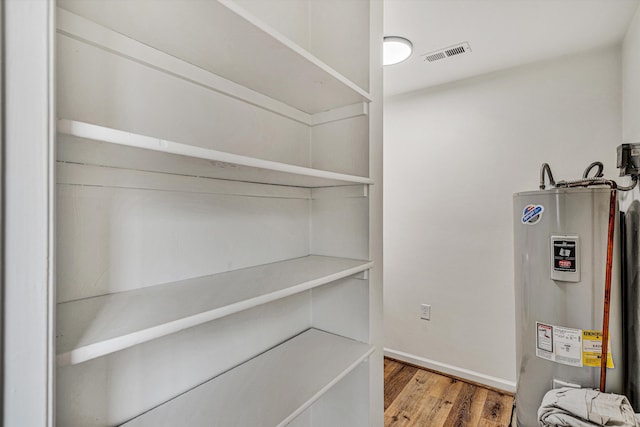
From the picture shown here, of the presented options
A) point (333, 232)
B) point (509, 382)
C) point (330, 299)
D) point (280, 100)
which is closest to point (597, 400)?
point (509, 382)

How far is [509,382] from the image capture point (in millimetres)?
2217

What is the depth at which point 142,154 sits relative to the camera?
61cm

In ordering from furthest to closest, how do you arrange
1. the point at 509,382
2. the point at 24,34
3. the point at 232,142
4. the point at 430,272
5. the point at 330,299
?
the point at 430,272
the point at 509,382
the point at 330,299
the point at 232,142
the point at 24,34

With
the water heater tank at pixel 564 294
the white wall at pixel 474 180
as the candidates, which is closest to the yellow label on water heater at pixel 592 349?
the water heater tank at pixel 564 294

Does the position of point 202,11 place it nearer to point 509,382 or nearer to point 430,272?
point 430,272

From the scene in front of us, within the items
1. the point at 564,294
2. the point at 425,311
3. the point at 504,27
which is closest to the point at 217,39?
the point at 504,27

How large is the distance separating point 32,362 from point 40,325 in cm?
5

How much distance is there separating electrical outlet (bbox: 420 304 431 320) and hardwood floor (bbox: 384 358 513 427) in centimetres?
44

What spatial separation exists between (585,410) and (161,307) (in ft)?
5.56

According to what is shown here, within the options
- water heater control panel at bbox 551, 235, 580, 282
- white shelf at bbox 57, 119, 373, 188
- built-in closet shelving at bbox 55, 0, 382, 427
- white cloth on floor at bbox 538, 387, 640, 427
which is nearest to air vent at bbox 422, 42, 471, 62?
built-in closet shelving at bbox 55, 0, 382, 427

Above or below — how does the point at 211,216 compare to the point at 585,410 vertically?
above

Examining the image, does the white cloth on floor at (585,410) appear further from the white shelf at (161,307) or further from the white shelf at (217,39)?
the white shelf at (217,39)

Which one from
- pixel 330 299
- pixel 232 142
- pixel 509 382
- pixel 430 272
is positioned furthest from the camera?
pixel 430 272

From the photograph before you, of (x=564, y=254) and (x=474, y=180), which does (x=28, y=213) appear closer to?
(x=564, y=254)
